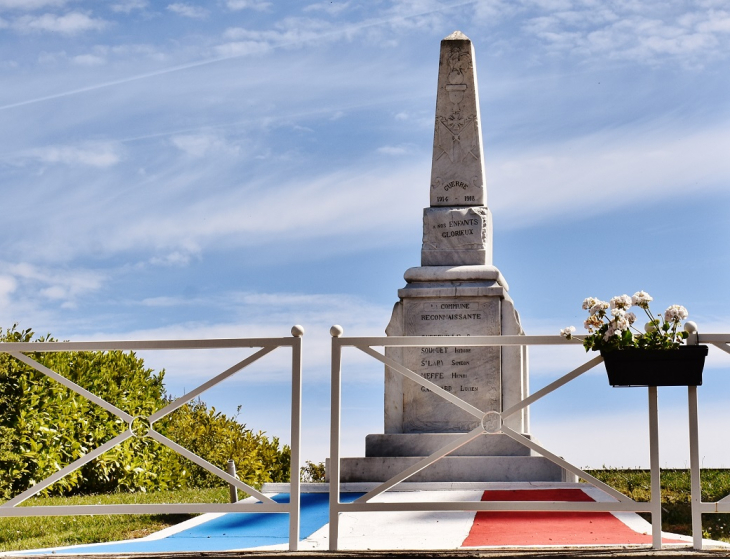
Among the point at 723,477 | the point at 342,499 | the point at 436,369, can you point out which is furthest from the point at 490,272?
the point at 723,477

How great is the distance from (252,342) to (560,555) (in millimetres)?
2129

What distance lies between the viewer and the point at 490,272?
10.4m

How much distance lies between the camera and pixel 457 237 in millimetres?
10797

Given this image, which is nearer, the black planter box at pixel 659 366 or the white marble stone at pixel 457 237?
the black planter box at pixel 659 366

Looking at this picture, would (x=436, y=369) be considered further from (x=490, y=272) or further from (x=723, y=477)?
(x=723, y=477)

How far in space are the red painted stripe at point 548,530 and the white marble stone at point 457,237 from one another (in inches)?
145

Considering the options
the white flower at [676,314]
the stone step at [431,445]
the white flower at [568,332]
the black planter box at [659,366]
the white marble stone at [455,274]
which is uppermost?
the white marble stone at [455,274]

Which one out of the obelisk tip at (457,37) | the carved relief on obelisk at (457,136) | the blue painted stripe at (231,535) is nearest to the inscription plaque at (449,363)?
the carved relief on obelisk at (457,136)

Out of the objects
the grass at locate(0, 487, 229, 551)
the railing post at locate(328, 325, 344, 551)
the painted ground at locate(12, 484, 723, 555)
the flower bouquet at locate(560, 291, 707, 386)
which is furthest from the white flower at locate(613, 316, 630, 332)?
the grass at locate(0, 487, 229, 551)

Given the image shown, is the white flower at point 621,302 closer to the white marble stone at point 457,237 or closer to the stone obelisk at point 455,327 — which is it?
the stone obelisk at point 455,327

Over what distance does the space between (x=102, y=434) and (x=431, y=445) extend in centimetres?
449

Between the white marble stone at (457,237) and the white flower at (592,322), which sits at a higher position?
the white marble stone at (457,237)

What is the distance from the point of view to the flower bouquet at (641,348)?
511 centimetres

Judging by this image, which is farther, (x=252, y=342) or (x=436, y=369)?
(x=436, y=369)
